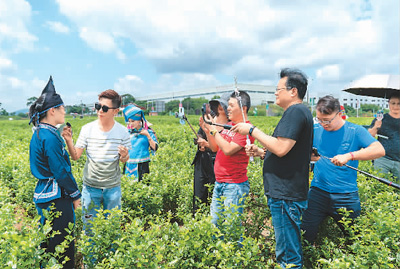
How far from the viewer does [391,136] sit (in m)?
4.44

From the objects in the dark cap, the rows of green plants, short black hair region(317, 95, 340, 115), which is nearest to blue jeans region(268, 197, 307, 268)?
the rows of green plants

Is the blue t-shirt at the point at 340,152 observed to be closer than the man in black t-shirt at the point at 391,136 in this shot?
Yes

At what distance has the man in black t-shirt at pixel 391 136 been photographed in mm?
4324

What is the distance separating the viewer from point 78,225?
3.88 m

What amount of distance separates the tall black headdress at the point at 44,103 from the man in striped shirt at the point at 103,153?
489 mm

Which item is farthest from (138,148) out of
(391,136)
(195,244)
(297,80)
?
(391,136)

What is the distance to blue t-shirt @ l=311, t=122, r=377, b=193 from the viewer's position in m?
3.10

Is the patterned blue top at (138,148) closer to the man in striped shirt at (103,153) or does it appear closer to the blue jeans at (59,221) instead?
the man in striped shirt at (103,153)

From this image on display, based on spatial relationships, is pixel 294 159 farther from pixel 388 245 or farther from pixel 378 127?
pixel 378 127

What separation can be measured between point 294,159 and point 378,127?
3.06 metres

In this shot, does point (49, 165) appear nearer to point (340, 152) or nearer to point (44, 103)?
point (44, 103)

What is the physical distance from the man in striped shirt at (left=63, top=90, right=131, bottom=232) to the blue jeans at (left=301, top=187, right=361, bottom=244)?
7.52 feet

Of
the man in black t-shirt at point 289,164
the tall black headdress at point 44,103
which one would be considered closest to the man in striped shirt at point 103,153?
the tall black headdress at point 44,103

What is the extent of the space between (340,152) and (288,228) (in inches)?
50.0
